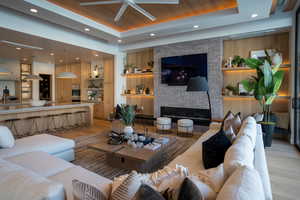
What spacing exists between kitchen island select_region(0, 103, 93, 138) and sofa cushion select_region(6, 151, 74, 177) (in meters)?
2.50

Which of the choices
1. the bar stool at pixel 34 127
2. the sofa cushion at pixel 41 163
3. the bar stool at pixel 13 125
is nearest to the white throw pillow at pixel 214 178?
the sofa cushion at pixel 41 163

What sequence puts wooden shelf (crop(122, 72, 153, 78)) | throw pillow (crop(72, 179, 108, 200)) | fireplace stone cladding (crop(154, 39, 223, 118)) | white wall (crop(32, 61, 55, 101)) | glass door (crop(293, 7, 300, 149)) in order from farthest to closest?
white wall (crop(32, 61, 55, 101)) → wooden shelf (crop(122, 72, 153, 78)) → fireplace stone cladding (crop(154, 39, 223, 118)) → glass door (crop(293, 7, 300, 149)) → throw pillow (crop(72, 179, 108, 200))

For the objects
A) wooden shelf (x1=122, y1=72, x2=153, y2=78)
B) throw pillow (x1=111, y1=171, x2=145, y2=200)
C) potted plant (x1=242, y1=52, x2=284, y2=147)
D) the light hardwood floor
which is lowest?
the light hardwood floor

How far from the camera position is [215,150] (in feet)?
5.49

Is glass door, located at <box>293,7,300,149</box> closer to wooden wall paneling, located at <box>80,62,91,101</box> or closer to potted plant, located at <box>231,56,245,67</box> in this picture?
potted plant, located at <box>231,56,245,67</box>

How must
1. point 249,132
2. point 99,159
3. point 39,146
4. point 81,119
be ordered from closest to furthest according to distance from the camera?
1. point 249,132
2. point 39,146
3. point 99,159
4. point 81,119

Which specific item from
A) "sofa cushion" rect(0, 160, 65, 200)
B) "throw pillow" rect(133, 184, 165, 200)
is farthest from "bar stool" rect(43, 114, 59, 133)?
"throw pillow" rect(133, 184, 165, 200)

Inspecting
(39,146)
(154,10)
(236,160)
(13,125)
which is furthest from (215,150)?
(13,125)

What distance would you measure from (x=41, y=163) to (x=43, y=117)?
3.53 m

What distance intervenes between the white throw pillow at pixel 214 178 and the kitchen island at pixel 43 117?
469 cm

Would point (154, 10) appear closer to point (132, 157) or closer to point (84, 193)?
point (132, 157)

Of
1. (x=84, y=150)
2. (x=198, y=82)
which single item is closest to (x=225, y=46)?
(x=198, y=82)

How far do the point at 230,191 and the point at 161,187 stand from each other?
0.40m

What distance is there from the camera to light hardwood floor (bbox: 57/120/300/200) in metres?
2.15
